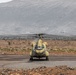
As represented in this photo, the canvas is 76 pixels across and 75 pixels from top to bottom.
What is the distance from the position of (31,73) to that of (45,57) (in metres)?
20.9

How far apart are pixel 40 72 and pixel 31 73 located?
2.71 ft

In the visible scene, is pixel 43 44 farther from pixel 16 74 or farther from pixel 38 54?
pixel 16 74

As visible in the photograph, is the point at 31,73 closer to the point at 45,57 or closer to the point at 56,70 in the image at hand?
the point at 56,70

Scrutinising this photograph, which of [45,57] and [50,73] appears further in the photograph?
[45,57]

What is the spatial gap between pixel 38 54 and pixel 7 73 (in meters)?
19.3

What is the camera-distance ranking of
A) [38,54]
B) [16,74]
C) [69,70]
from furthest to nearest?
[38,54] → [69,70] → [16,74]

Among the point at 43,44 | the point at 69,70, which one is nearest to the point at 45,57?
the point at 43,44

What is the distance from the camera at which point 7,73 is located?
23.7 metres

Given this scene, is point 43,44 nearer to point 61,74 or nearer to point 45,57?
point 45,57

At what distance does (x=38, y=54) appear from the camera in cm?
4291

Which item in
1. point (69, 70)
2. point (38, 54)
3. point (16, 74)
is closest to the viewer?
point (16, 74)

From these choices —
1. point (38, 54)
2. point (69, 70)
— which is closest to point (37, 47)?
point (38, 54)

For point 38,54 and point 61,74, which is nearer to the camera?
point 61,74

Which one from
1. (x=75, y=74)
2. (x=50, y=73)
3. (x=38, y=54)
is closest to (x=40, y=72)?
(x=50, y=73)
